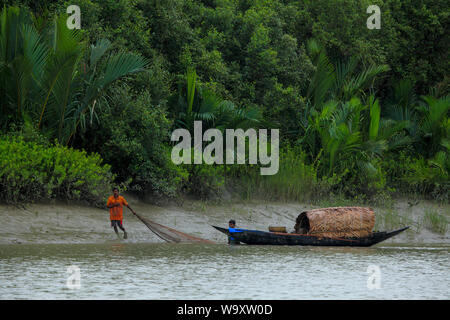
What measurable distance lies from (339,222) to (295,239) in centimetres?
119

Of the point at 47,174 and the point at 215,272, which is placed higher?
the point at 47,174

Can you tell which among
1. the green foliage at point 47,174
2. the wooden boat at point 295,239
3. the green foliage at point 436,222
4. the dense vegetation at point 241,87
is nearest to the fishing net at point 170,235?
the wooden boat at point 295,239

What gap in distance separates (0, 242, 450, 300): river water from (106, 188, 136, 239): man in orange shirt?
0.44 meters

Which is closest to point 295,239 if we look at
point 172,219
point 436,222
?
point 172,219

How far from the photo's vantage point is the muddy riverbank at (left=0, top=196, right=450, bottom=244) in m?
15.4

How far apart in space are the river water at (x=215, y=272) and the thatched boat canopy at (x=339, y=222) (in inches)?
25.5

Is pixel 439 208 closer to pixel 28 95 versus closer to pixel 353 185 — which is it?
pixel 353 185

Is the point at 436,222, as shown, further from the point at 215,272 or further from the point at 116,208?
the point at 215,272

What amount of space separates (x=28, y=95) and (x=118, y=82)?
109 inches

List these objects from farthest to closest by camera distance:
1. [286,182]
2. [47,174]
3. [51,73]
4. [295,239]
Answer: [286,182] → [51,73] → [47,174] → [295,239]

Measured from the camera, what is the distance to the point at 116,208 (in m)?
15.6

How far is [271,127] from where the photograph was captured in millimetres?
22734

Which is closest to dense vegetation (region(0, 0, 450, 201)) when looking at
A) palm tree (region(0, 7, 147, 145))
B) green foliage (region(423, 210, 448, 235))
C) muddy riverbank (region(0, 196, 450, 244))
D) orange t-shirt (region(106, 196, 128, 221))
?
palm tree (region(0, 7, 147, 145))

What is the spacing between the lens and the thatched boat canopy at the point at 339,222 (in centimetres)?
1627
